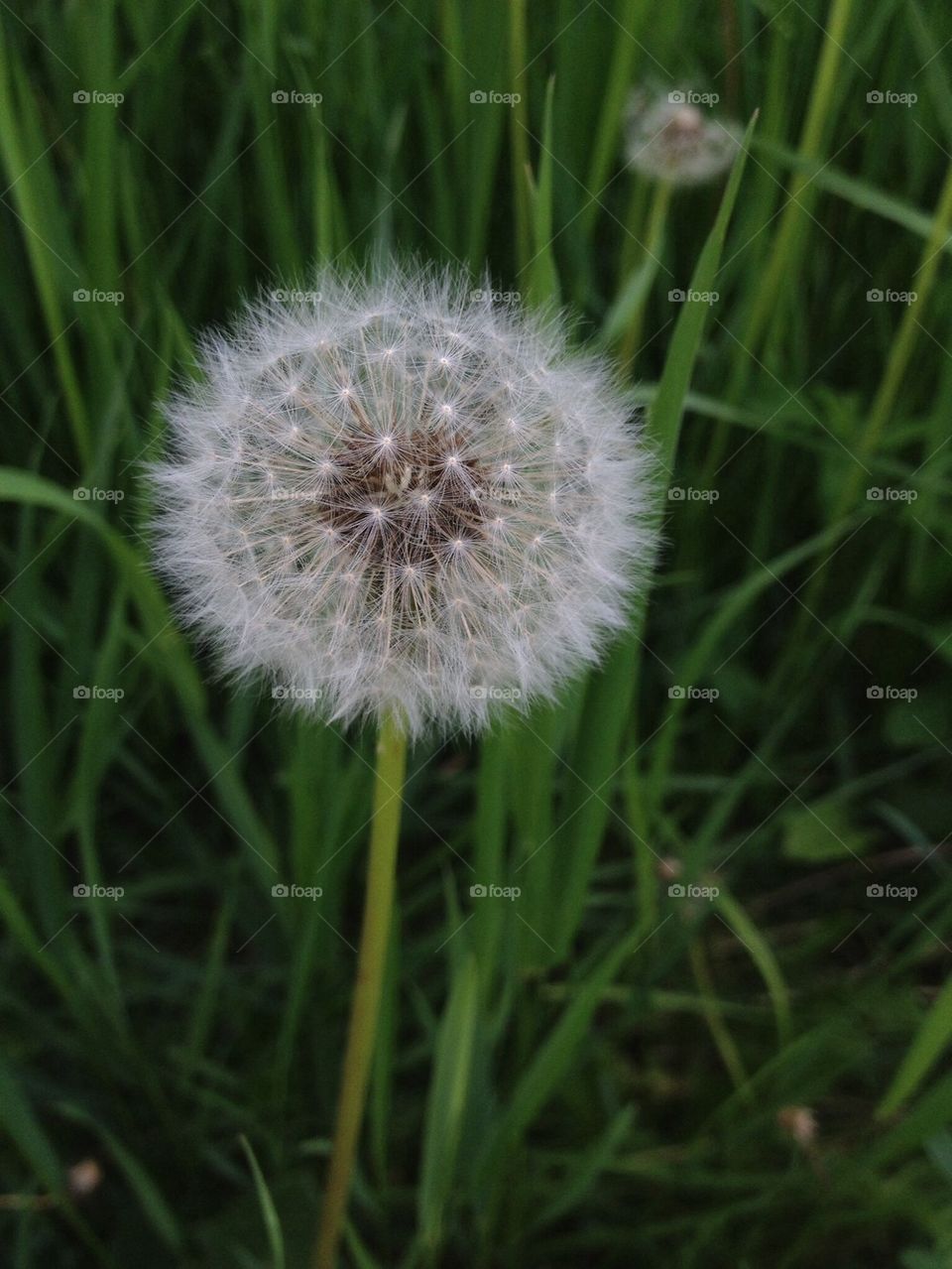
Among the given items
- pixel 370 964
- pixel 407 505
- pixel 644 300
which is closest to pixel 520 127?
pixel 644 300

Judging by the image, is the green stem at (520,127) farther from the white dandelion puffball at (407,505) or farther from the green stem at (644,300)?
the white dandelion puffball at (407,505)

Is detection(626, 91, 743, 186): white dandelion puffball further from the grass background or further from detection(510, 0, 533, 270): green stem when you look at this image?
detection(510, 0, 533, 270): green stem

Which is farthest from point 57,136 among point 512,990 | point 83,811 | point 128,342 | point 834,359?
point 512,990

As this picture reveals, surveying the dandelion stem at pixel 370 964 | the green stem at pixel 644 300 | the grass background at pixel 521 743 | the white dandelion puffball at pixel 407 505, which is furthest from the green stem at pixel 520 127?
A: the dandelion stem at pixel 370 964

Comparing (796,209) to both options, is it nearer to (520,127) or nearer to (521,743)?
(520,127)

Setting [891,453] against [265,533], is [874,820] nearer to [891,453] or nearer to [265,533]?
[891,453]

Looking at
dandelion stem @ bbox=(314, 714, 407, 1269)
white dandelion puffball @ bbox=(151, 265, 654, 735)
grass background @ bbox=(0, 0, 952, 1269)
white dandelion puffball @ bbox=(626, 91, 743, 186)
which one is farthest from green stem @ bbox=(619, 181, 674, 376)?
dandelion stem @ bbox=(314, 714, 407, 1269)

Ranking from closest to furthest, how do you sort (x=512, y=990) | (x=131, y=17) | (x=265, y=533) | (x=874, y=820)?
(x=265, y=533)
(x=512, y=990)
(x=131, y=17)
(x=874, y=820)

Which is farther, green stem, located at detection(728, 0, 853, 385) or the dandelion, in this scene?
green stem, located at detection(728, 0, 853, 385)
